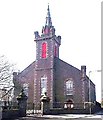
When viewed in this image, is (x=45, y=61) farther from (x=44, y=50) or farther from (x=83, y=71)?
(x=83, y=71)

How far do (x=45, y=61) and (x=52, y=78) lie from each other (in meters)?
4.31

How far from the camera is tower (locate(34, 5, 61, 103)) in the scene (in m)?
56.8

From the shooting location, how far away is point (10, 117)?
25.6m

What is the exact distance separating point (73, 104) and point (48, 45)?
1420cm

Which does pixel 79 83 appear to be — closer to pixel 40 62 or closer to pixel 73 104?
pixel 73 104

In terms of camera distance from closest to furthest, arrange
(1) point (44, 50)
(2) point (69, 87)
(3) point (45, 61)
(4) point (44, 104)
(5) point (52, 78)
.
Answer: (4) point (44, 104) < (2) point (69, 87) < (5) point (52, 78) < (3) point (45, 61) < (1) point (44, 50)

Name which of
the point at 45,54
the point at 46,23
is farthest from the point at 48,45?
the point at 46,23

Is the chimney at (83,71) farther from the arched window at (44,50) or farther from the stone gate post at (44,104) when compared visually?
the stone gate post at (44,104)

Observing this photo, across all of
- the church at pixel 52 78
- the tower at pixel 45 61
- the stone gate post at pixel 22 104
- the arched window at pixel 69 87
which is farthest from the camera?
the tower at pixel 45 61

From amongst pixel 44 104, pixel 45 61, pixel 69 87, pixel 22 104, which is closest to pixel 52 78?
pixel 69 87

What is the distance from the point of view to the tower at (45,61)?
56812 millimetres

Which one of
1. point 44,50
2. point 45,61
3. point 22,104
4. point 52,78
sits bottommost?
point 22,104

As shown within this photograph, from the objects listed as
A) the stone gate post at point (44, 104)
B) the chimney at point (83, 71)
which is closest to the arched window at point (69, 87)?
the chimney at point (83, 71)

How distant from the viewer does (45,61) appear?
58.2 m
